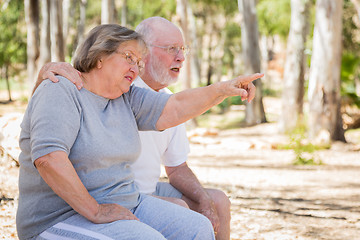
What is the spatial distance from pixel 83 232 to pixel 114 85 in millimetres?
714

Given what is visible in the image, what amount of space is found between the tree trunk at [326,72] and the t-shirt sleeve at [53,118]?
27.4ft

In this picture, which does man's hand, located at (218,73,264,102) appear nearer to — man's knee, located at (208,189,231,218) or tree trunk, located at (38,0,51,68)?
man's knee, located at (208,189,231,218)

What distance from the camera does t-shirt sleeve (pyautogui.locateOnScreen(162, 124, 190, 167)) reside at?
3.17m

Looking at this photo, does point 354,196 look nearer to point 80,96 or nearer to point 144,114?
point 144,114

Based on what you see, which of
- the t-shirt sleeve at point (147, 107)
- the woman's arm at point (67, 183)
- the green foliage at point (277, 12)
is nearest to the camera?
the woman's arm at point (67, 183)

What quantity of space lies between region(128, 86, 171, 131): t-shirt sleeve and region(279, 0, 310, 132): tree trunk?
31.8 feet

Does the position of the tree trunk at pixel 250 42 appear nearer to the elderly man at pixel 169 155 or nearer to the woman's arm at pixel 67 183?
the elderly man at pixel 169 155

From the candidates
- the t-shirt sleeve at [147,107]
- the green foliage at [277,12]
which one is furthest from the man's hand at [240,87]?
the green foliage at [277,12]

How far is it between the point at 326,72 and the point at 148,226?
8342 mm

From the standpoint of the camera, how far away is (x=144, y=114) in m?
2.63

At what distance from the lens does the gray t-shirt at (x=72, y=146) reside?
217 centimetres

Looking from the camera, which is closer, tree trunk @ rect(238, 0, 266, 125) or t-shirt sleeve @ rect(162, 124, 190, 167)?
t-shirt sleeve @ rect(162, 124, 190, 167)

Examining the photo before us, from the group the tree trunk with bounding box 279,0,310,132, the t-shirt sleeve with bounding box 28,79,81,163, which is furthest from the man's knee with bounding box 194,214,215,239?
the tree trunk with bounding box 279,0,310,132

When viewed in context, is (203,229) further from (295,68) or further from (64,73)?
(295,68)
